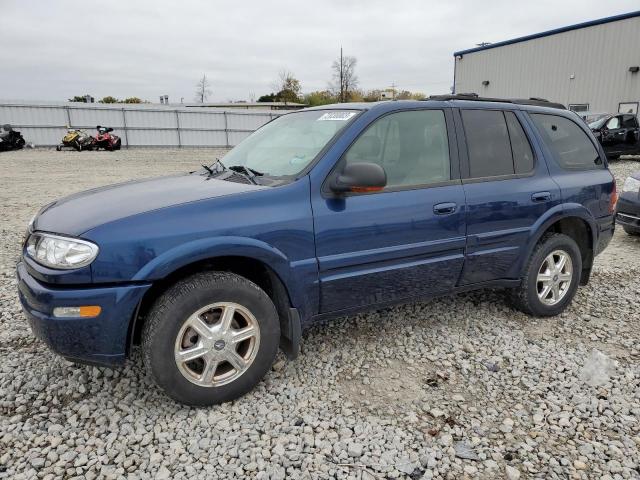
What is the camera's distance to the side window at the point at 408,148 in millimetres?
3148

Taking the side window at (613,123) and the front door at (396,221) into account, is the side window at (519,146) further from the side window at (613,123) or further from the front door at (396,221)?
the side window at (613,123)

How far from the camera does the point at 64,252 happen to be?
2.43 meters

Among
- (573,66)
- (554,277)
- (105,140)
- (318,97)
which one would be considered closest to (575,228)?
(554,277)

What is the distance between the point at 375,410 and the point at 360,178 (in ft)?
4.43

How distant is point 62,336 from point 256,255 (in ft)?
3.48

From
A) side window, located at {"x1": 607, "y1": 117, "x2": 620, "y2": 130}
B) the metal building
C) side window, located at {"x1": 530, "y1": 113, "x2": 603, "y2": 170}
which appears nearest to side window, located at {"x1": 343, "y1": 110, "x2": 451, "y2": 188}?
side window, located at {"x1": 530, "y1": 113, "x2": 603, "y2": 170}

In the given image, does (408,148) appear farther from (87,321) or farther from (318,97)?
(318,97)

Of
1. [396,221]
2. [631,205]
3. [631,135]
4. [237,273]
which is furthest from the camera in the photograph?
[631,135]

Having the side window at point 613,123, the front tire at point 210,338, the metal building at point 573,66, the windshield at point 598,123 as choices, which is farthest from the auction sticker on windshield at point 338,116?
the metal building at point 573,66

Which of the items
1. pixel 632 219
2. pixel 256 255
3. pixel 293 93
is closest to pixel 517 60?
pixel 632 219

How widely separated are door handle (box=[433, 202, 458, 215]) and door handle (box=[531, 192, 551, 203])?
0.82 metres

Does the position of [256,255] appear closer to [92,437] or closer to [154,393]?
[154,393]

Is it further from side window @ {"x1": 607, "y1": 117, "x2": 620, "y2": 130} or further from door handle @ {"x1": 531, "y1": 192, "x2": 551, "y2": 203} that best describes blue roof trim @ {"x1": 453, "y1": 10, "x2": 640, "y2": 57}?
door handle @ {"x1": 531, "y1": 192, "x2": 551, "y2": 203}

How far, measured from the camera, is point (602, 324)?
3.95 m
